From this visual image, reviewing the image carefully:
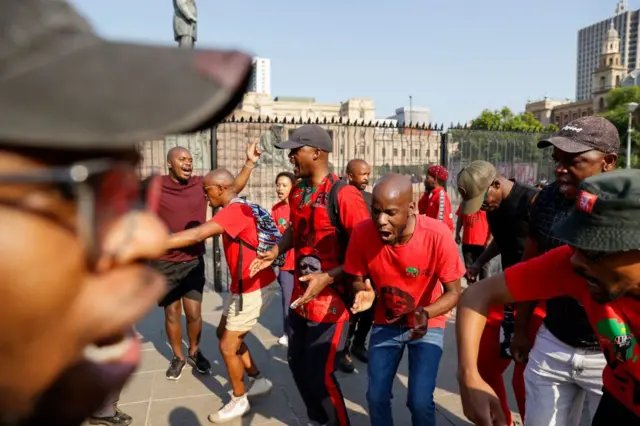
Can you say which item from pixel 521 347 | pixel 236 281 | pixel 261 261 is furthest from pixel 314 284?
pixel 521 347

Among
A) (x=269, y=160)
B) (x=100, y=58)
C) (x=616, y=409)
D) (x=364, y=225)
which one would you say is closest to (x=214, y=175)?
(x=364, y=225)

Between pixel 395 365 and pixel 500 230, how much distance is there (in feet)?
4.69

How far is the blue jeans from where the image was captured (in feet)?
9.86

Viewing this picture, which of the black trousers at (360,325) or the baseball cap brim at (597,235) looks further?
the black trousers at (360,325)

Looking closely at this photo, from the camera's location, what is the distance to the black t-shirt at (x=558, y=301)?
2.66m

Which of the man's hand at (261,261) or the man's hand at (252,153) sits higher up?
the man's hand at (252,153)

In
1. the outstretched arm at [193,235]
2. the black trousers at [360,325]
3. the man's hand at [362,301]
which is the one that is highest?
the outstretched arm at [193,235]

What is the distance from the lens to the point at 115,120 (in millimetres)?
645

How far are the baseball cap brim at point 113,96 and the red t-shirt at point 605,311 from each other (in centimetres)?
181

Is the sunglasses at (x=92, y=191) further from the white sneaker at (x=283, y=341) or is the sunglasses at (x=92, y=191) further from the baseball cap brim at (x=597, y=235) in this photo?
the white sneaker at (x=283, y=341)

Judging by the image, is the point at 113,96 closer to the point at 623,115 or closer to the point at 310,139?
the point at 310,139

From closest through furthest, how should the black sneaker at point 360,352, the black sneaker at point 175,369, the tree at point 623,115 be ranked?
the black sneaker at point 175,369, the black sneaker at point 360,352, the tree at point 623,115

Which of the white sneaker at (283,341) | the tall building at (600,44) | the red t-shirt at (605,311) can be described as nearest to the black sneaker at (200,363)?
the white sneaker at (283,341)

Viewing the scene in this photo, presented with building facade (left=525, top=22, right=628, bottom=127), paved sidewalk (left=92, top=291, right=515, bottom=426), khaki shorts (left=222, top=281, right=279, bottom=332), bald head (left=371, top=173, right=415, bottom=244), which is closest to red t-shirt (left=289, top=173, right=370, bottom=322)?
bald head (left=371, top=173, right=415, bottom=244)
